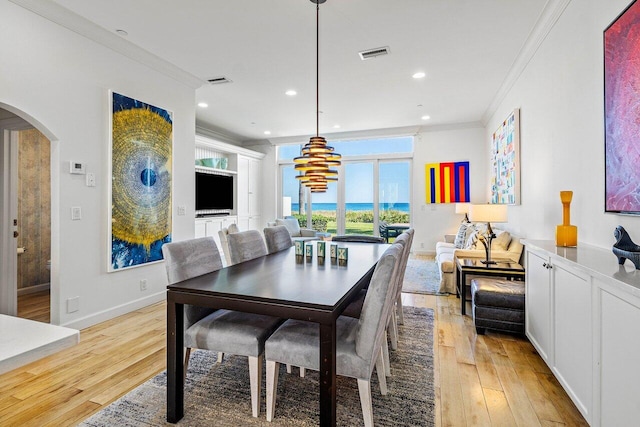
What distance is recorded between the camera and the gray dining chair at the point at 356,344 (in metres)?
1.53

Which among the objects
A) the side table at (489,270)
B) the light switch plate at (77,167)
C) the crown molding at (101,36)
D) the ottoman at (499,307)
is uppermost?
the crown molding at (101,36)

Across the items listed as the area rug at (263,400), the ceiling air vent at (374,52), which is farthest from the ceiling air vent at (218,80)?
the area rug at (263,400)

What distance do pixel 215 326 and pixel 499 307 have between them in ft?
7.69

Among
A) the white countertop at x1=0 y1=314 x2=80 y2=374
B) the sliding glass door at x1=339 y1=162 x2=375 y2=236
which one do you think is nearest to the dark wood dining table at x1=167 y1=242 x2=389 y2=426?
the white countertop at x1=0 y1=314 x2=80 y2=374

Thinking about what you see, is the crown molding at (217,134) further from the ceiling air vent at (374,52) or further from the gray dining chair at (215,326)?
the gray dining chair at (215,326)

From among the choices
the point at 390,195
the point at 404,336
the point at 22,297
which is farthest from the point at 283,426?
the point at 390,195

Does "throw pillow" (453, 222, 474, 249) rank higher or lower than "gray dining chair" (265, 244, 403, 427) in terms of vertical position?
higher

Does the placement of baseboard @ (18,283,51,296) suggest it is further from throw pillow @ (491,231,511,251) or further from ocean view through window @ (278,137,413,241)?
throw pillow @ (491,231,511,251)

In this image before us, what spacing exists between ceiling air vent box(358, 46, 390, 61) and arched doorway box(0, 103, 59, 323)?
3.49 m

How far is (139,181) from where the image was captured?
349cm

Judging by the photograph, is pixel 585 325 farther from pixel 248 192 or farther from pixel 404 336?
pixel 248 192

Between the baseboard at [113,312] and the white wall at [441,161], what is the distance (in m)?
5.33

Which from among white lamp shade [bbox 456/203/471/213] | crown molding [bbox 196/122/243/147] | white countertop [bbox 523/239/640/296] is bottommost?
white countertop [bbox 523/239/640/296]

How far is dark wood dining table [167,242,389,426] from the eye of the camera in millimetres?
1454
